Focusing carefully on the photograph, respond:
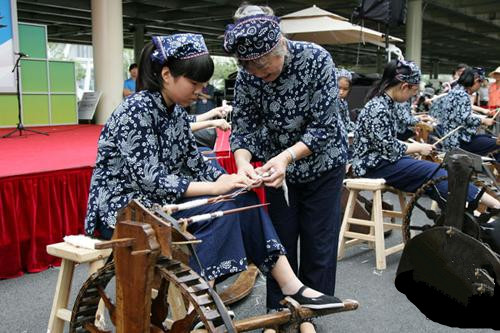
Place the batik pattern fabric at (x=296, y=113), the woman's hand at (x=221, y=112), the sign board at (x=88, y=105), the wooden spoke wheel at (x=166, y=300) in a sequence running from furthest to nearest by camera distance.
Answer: the sign board at (x=88, y=105) < the woman's hand at (x=221, y=112) < the batik pattern fabric at (x=296, y=113) < the wooden spoke wheel at (x=166, y=300)

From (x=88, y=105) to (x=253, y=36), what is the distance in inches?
304

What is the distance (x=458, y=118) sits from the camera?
5.13 metres

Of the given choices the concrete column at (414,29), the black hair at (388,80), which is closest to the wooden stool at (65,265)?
the black hair at (388,80)

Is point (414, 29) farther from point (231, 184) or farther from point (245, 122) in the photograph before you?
point (231, 184)

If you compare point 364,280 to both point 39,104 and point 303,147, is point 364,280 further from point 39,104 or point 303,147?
point 39,104

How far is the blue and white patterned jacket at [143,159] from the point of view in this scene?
5.56 ft

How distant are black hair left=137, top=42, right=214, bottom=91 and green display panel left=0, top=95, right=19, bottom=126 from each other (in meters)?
6.23

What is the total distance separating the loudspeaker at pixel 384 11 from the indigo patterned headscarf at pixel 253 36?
4.35 m

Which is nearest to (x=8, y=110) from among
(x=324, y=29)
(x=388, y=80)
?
(x=324, y=29)

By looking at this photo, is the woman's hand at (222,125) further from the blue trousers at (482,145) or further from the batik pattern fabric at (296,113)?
the blue trousers at (482,145)

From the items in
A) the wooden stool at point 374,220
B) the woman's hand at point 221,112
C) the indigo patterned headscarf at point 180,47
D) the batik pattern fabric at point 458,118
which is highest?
the indigo patterned headscarf at point 180,47

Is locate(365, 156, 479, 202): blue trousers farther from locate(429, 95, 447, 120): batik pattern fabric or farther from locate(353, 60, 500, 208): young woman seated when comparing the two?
locate(429, 95, 447, 120): batik pattern fabric

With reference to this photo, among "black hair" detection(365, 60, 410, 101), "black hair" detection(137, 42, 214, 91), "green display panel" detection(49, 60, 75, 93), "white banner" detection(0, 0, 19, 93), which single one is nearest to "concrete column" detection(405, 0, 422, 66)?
"green display panel" detection(49, 60, 75, 93)

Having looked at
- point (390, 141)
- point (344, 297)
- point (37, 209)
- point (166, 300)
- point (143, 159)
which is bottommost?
point (344, 297)
